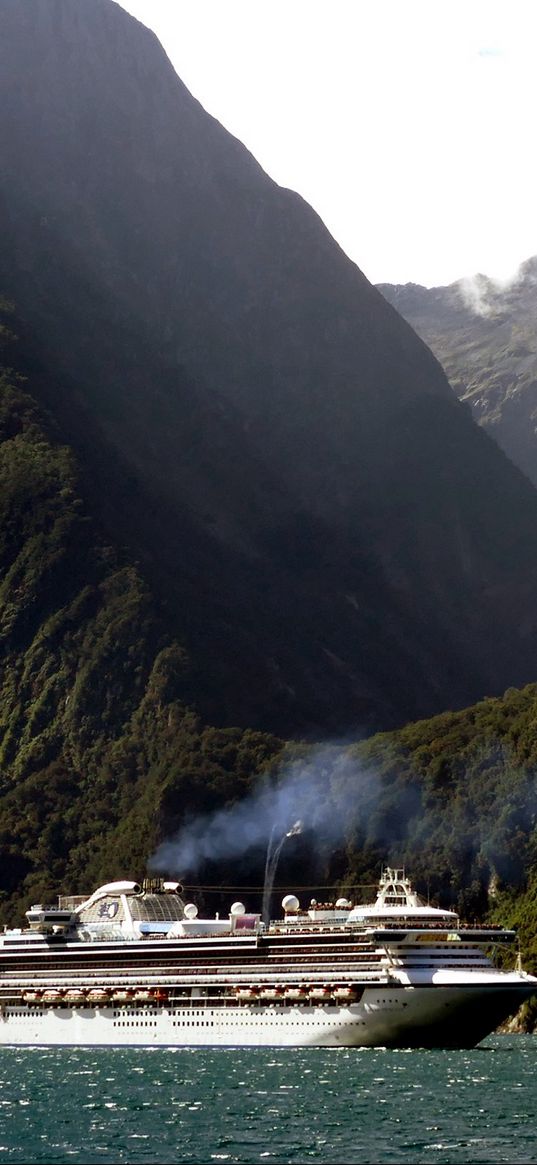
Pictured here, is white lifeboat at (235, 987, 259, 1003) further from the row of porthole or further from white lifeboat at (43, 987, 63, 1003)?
white lifeboat at (43, 987, 63, 1003)

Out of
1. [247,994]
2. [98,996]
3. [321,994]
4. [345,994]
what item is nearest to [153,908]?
[98,996]

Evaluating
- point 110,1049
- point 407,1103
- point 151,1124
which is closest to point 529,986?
point 110,1049

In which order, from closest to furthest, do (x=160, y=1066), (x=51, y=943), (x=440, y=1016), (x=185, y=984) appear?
(x=160, y=1066) < (x=440, y=1016) < (x=185, y=984) < (x=51, y=943)

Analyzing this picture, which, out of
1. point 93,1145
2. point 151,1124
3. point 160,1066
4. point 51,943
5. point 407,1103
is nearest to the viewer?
point 93,1145

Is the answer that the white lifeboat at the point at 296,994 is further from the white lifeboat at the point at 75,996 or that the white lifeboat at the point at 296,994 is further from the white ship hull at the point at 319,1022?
the white lifeboat at the point at 75,996

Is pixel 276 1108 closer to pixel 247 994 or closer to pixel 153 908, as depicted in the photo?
pixel 247 994

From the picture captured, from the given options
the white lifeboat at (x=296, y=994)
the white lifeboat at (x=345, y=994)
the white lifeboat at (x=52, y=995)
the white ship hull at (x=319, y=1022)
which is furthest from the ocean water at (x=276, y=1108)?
the white lifeboat at (x=52, y=995)

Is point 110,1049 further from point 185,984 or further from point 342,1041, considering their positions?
point 342,1041
